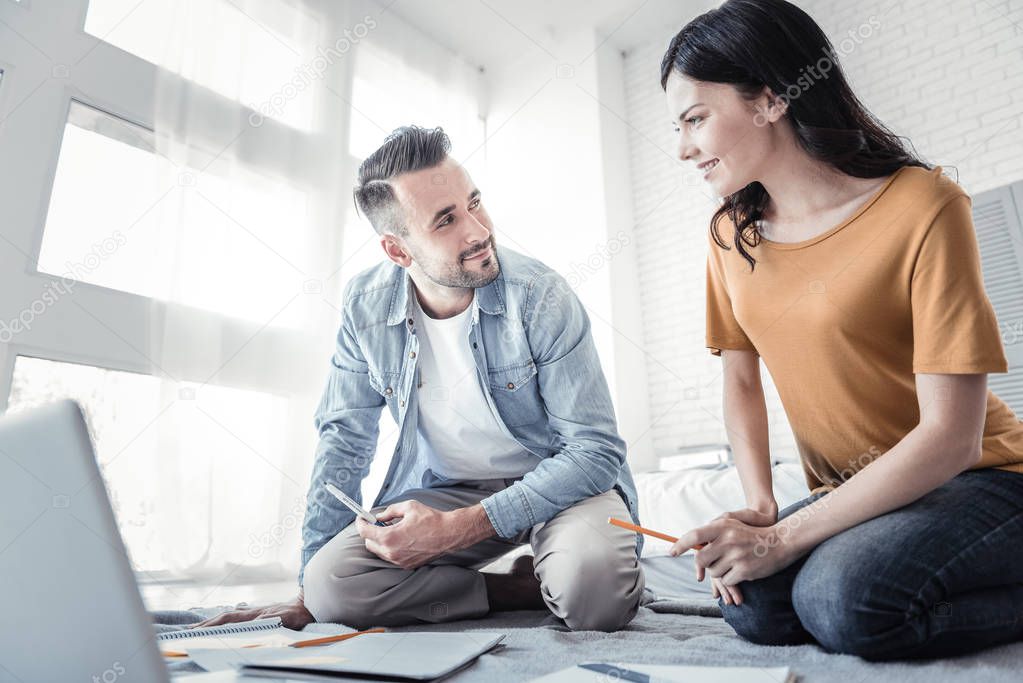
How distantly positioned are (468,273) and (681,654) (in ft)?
2.83

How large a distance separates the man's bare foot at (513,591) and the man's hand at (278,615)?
0.34 m

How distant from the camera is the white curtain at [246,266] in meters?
2.69

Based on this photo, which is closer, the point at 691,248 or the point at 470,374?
the point at 470,374

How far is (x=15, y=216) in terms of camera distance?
92.8 inches

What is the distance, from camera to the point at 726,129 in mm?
1016

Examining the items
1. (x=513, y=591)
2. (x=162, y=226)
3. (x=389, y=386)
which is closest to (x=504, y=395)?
(x=389, y=386)

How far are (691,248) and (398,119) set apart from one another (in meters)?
1.74

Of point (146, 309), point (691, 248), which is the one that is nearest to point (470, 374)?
point (146, 309)

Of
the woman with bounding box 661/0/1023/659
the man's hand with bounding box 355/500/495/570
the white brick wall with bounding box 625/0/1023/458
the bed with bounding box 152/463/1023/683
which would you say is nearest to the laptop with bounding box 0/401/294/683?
the bed with bounding box 152/463/1023/683

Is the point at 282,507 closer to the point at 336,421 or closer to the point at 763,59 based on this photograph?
the point at 336,421

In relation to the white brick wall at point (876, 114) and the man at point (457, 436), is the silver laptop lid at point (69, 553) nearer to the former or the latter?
the man at point (457, 436)

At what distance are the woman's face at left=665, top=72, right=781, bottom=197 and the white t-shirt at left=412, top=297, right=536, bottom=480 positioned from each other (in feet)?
1.92

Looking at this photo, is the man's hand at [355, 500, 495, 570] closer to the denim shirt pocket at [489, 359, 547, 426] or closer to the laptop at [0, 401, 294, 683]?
the denim shirt pocket at [489, 359, 547, 426]

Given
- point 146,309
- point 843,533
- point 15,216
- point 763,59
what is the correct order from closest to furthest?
point 843,533, point 763,59, point 15,216, point 146,309
